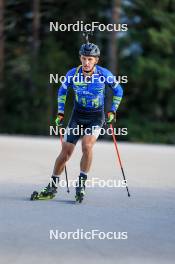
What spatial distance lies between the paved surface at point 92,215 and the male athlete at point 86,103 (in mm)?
402

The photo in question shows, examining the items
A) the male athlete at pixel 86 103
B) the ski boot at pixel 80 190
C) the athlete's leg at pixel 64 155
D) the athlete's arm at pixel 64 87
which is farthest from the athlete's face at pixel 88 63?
the ski boot at pixel 80 190

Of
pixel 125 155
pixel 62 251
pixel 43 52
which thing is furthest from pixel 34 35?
pixel 62 251

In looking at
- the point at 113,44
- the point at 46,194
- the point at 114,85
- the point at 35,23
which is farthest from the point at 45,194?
the point at 35,23

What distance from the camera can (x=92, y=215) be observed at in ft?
26.2

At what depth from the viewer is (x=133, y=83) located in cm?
3169

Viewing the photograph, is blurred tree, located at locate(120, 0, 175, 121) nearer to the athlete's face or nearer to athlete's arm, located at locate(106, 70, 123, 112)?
athlete's arm, located at locate(106, 70, 123, 112)

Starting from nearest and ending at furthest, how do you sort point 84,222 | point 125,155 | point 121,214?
point 84,222 < point 121,214 < point 125,155

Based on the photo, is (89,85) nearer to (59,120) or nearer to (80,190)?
(59,120)

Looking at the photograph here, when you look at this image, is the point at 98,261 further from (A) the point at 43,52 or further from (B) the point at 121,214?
(A) the point at 43,52

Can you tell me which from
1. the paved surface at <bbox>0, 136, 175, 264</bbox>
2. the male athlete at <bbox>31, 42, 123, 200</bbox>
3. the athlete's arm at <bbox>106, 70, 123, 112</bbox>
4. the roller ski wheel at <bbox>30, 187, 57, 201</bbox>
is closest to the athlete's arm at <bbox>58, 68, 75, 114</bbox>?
the male athlete at <bbox>31, 42, 123, 200</bbox>

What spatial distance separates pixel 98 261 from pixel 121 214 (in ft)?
7.63

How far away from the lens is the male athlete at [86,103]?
28.2ft

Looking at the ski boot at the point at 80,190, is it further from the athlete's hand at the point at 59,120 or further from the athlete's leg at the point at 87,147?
the athlete's hand at the point at 59,120

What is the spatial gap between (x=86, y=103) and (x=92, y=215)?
150 centimetres
